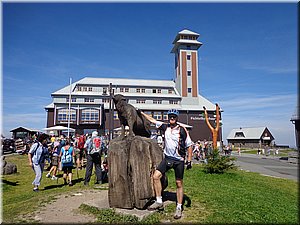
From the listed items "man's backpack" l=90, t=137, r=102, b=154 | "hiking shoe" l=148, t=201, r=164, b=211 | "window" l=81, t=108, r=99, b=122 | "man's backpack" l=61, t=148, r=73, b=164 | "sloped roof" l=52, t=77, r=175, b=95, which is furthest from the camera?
"sloped roof" l=52, t=77, r=175, b=95

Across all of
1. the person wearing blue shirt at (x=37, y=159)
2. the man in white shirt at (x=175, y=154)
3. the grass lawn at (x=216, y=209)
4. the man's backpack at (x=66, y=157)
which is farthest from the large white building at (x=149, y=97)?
the man in white shirt at (x=175, y=154)

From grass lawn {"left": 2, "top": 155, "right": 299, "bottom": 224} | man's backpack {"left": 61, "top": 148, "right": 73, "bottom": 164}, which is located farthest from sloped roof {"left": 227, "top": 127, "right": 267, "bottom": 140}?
man's backpack {"left": 61, "top": 148, "right": 73, "bottom": 164}

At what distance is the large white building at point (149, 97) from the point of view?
44156 millimetres

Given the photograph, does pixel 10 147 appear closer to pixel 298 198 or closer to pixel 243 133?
pixel 298 198

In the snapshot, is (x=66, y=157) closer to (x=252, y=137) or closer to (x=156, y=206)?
(x=156, y=206)

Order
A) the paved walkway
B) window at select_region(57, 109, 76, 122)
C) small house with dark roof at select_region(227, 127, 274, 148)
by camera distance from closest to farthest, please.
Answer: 1. the paved walkway
2. window at select_region(57, 109, 76, 122)
3. small house with dark roof at select_region(227, 127, 274, 148)

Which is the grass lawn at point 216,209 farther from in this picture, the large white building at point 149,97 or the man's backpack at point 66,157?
the large white building at point 149,97

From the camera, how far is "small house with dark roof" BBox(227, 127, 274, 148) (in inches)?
2487

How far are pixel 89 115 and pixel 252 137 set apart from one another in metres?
45.1

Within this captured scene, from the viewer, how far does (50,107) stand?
144ft

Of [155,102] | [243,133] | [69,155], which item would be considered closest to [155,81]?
Result: [155,102]

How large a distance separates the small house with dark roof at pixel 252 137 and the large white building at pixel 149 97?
66.4 feet

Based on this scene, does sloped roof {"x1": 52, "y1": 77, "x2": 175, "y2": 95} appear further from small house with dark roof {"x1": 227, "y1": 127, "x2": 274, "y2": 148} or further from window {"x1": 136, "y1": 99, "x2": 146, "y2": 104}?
small house with dark roof {"x1": 227, "y1": 127, "x2": 274, "y2": 148}

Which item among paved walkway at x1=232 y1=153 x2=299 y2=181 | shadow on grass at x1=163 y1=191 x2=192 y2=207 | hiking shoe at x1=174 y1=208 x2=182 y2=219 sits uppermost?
hiking shoe at x1=174 y1=208 x2=182 y2=219
